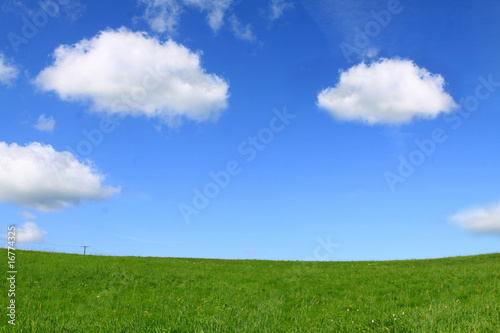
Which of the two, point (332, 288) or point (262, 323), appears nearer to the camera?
point (262, 323)

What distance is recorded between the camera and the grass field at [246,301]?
9469 millimetres

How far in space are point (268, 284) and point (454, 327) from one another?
39.4 feet

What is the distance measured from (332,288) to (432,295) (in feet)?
15.7

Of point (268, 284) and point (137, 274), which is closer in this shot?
point (268, 284)

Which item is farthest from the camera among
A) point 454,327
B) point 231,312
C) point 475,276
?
point 475,276

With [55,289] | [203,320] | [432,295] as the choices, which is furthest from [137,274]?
[432,295]

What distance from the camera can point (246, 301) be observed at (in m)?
15.3

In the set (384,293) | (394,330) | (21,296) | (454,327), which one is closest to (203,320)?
(394,330)

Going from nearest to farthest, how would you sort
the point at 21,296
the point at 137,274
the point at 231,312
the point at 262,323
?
the point at 262,323
the point at 231,312
the point at 21,296
the point at 137,274

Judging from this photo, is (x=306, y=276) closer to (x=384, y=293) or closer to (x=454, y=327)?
(x=384, y=293)

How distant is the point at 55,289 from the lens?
18.4 metres

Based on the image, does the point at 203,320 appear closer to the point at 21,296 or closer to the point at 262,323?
the point at 262,323

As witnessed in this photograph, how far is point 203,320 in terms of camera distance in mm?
9352

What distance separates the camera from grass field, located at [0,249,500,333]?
9.47 metres
